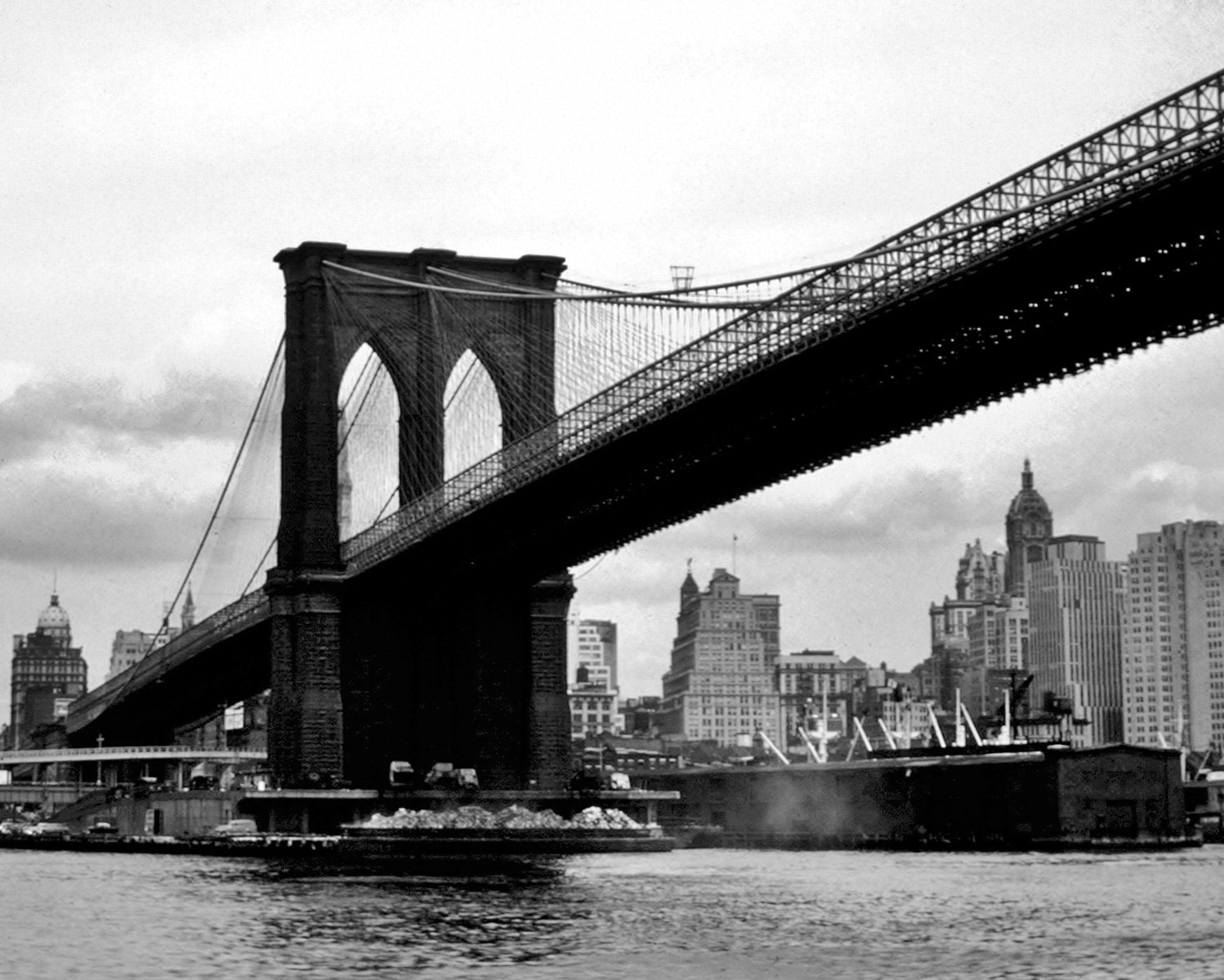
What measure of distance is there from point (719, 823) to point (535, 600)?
24491mm

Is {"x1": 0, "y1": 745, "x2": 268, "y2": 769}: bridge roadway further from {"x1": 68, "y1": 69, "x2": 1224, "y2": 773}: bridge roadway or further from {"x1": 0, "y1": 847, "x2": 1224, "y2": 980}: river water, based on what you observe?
{"x1": 0, "y1": 847, "x2": 1224, "y2": 980}: river water

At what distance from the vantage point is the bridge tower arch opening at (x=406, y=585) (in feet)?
245

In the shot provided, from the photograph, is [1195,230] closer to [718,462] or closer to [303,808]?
[718,462]

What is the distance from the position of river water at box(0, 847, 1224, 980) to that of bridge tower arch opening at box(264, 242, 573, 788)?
10.4m

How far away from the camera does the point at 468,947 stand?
37.4 m

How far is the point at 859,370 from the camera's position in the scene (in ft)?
173

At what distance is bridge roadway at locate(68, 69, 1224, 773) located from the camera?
1677 inches

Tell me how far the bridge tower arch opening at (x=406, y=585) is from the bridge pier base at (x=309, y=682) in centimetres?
5

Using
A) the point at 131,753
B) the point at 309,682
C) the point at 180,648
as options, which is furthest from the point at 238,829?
the point at 131,753

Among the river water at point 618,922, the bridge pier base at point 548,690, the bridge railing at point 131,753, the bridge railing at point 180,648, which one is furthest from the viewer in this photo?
the bridge railing at point 131,753

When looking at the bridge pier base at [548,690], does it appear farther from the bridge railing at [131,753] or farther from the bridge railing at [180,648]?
the bridge railing at [131,753]

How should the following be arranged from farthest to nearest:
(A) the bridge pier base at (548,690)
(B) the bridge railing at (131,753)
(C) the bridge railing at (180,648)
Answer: (B) the bridge railing at (131,753) < (C) the bridge railing at (180,648) < (A) the bridge pier base at (548,690)

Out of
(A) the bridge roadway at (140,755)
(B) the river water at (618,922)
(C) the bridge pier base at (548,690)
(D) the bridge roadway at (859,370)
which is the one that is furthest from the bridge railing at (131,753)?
(B) the river water at (618,922)

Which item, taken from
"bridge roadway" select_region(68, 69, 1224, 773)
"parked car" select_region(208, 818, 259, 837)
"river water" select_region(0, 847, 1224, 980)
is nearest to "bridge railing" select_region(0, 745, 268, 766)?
"bridge roadway" select_region(68, 69, 1224, 773)
